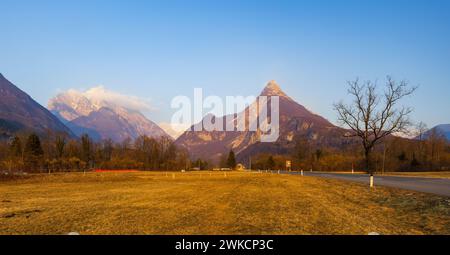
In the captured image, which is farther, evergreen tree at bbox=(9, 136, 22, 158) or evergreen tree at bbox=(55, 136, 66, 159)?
evergreen tree at bbox=(55, 136, 66, 159)

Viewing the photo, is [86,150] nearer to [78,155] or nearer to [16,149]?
[78,155]

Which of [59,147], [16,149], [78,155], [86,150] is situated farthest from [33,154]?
[86,150]

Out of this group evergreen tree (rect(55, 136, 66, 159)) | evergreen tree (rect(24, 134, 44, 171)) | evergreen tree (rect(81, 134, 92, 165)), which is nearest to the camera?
evergreen tree (rect(24, 134, 44, 171))

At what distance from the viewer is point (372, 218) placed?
14.5 m

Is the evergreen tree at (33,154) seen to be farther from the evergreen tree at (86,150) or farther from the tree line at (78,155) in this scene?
the evergreen tree at (86,150)

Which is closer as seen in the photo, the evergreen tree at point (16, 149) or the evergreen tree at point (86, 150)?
the evergreen tree at point (16, 149)

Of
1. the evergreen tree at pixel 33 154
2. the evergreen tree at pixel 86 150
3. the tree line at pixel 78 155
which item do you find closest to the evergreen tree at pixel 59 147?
the tree line at pixel 78 155

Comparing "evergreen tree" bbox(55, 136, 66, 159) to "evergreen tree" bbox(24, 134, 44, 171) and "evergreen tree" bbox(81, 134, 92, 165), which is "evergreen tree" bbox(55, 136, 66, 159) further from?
"evergreen tree" bbox(24, 134, 44, 171)

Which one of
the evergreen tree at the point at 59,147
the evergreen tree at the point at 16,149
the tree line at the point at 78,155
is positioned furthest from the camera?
the evergreen tree at the point at 59,147

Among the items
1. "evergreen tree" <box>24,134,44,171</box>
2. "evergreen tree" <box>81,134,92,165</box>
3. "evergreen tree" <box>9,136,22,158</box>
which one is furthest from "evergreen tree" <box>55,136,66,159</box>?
"evergreen tree" <box>24,134,44,171</box>

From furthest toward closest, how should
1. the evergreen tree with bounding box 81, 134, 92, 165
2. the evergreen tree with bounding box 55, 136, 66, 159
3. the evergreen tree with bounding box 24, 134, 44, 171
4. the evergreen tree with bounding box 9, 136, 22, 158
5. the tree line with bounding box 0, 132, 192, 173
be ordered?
the evergreen tree with bounding box 81, 134, 92, 165
the evergreen tree with bounding box 55, 136, 66, 159
the evergreen tree with bounding box 9, 136, 22, 158
the tree line with bounding box 0, 132, 192, 173
the evergreen tree with bounding box 24, 134, 44, 171
